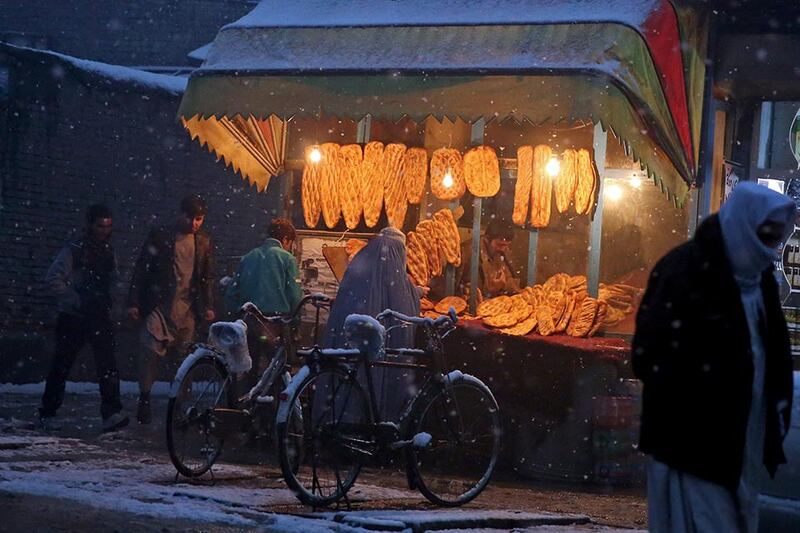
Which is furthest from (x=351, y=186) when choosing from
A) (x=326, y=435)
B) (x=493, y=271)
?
(x=326, y=435)

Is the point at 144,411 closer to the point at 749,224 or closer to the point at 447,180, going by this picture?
the point at 447,180

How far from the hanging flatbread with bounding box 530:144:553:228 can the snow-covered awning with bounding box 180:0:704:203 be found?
1.25 meters

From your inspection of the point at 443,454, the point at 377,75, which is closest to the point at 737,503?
the point at 443,454

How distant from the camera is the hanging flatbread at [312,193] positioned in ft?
45.6

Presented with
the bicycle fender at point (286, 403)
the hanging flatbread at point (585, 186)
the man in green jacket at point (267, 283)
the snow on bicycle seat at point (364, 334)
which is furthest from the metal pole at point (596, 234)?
the bicycle fender at point (286, 403)

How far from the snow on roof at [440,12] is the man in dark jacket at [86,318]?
2.48 m

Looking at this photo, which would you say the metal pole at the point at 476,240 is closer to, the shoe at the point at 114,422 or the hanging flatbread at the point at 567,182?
the hanging flatbread at the point at 567,182

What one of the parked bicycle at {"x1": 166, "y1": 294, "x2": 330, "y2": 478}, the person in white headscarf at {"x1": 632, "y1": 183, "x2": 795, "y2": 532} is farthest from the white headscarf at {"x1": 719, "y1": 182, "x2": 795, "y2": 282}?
the parked bicycle at {"x1": 166, "y1": 294, "x2": 330, "y2": 478}

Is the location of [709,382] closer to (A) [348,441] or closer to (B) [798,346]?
(A) [348,441]

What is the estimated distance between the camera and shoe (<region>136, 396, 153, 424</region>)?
553 inches

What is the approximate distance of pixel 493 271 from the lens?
13633 mm

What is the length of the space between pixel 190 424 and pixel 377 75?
3.43 metres

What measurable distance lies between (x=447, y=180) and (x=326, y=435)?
4.27 metres

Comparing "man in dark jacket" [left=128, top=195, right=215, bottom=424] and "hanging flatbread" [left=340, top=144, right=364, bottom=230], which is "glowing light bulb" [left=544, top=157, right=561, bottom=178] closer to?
"hanging flatbread" [left=340, top=144, right=364, bottom=230]
